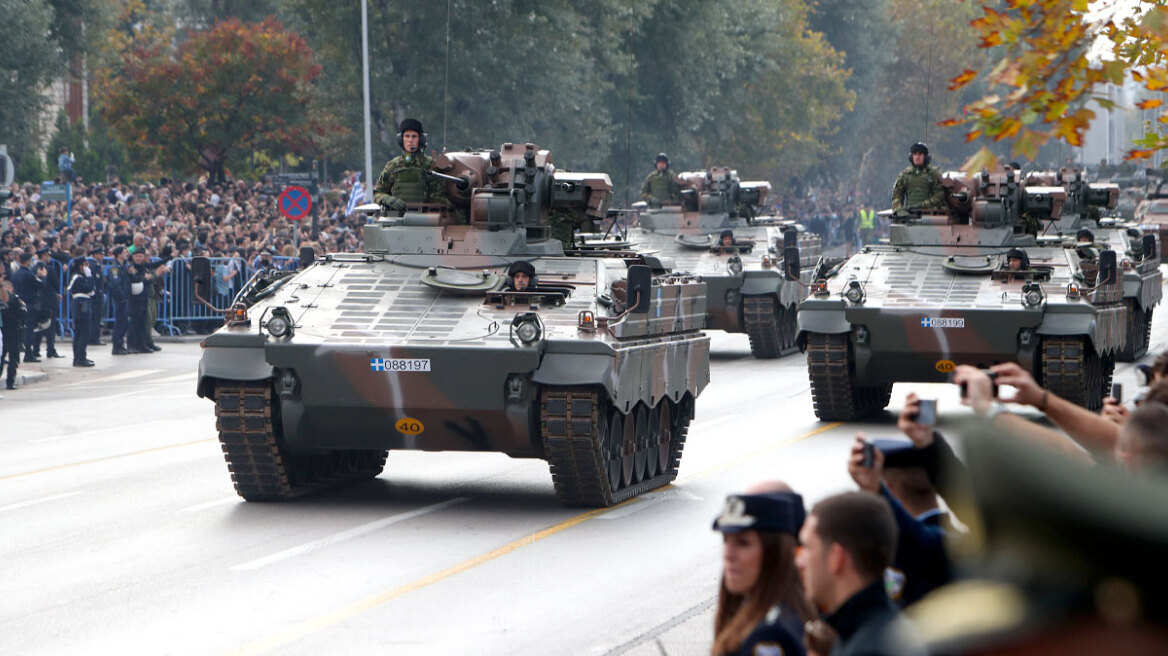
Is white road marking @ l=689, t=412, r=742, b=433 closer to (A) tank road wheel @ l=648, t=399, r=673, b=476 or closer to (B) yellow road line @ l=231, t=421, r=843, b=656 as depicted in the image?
(A) tank road wheel @ l=648, t=399, r=673, b=476

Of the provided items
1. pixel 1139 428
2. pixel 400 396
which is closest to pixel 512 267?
pixel 400 396

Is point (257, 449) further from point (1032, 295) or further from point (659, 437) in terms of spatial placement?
point (1032, 295)

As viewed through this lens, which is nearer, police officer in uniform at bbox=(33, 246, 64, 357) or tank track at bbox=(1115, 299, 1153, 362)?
tank track at bbox=(1115, 299, 1153, 362)

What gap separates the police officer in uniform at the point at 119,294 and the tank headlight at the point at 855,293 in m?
13.5

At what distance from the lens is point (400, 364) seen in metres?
12.2

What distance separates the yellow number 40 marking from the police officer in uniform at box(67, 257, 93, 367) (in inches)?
575

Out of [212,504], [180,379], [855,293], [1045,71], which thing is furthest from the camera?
[180,379]

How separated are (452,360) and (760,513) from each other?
8.34m

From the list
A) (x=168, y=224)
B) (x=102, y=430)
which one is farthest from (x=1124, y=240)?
(x=168, y=224)

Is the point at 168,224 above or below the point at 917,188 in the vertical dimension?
above

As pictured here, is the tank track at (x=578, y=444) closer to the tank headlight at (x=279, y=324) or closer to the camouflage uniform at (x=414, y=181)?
the tank headlight at (x=279, y=324)

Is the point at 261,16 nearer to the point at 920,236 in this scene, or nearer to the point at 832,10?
the point at 832,10

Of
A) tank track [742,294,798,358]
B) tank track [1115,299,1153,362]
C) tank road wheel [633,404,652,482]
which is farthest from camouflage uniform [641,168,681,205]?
tank road wheel [633,404,652,482]

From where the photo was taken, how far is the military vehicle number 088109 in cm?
1221
